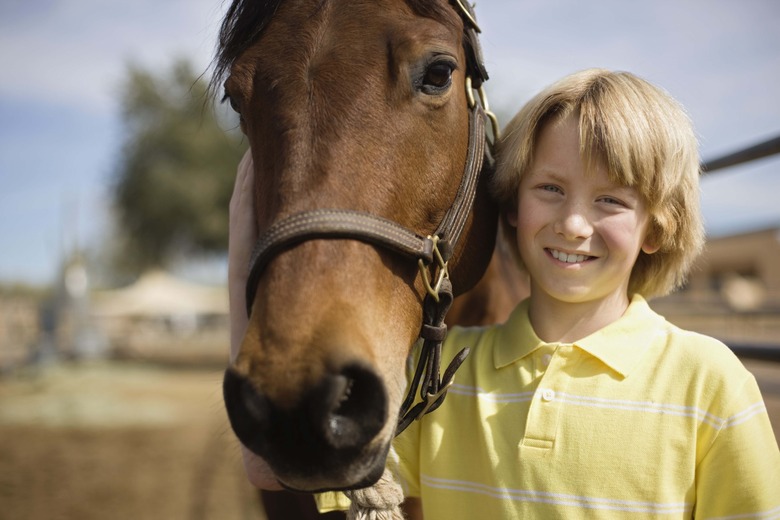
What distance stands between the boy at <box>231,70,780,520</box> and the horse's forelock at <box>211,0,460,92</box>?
1.29 feet

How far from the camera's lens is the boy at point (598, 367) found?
137cm

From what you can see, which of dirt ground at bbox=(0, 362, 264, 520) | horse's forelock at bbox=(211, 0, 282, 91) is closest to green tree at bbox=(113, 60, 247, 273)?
dirt ground at bbox=(0, 362, 264, 520)

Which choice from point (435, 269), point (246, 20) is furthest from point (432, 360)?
point (246, 20)

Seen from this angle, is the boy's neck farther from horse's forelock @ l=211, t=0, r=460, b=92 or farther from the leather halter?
horse's forelock @ l=211, t=0, r=460, b=92

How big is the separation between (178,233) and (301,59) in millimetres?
17287

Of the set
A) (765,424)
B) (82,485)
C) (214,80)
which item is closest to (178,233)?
(82,485)

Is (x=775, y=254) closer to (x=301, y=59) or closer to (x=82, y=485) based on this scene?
(x=82, y=485)

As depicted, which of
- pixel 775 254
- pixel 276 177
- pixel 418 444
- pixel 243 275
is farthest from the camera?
pixel 775 254

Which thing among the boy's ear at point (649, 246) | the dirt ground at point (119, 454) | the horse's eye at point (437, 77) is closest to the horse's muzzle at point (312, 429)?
the horse's eye at point (437, 77)

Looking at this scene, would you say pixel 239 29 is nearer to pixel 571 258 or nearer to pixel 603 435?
pixel 571 258

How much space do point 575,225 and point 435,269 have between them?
0.37m

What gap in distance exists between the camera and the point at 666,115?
1.63m

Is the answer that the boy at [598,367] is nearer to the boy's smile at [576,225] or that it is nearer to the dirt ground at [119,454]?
the boy's smile at [576,225]

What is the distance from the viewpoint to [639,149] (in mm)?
1539
